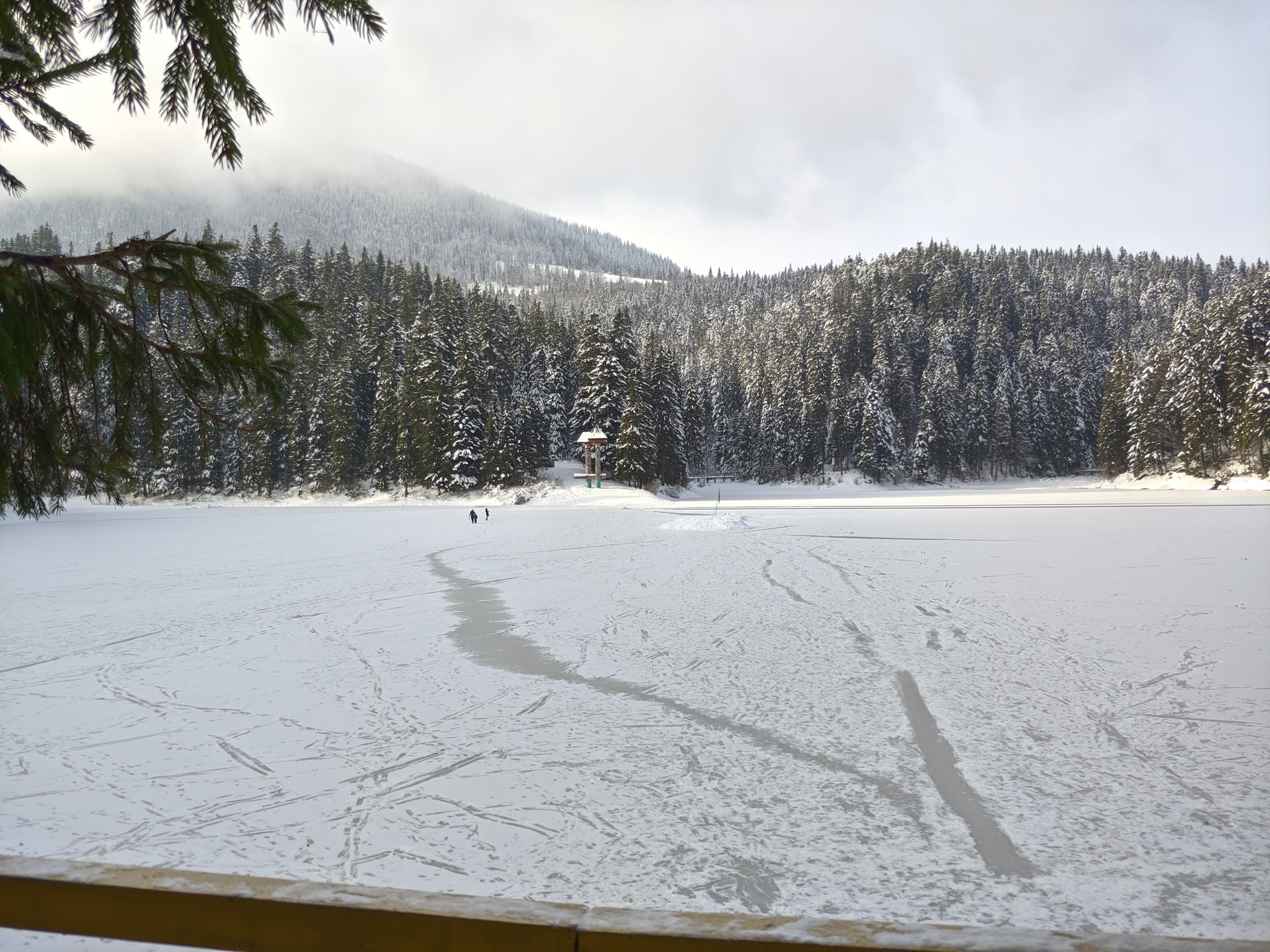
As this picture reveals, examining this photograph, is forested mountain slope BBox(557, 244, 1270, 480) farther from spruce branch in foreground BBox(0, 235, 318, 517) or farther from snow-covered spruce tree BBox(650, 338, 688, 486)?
spruce branch in foreground BBox(0, 235, 318, 517)

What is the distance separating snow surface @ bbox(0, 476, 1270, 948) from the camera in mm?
3809

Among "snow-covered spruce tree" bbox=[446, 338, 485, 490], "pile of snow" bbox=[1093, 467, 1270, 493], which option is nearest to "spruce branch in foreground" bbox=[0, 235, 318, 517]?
"snow-covered spruce tree" bbox=[446, 338, 485, 490]

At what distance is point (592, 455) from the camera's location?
4866 centimetres

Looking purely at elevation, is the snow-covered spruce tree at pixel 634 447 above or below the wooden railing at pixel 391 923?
above

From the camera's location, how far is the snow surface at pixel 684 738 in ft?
12.5

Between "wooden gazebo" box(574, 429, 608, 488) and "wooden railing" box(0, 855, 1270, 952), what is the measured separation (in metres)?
44.7

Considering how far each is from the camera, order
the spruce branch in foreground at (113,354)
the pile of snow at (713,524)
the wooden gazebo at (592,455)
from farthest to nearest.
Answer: the wooden gazebo at (592,455), the pile of snow at (713,524), the spruce branch in foreground at (113,354)

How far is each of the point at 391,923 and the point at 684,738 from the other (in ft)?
14.9

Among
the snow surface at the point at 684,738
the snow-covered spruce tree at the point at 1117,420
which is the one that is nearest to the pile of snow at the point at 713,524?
the snow surface at the point at 684,738

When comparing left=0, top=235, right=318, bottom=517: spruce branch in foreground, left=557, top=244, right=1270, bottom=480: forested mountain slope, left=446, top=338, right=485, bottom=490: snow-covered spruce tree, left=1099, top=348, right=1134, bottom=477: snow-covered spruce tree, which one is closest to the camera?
left=0, top=235, right=318, bottom=517: spruce branch in foreground

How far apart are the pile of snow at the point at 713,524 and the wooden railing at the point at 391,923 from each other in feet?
75.2

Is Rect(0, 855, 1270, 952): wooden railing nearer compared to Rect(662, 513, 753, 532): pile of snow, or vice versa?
Rect(0, 855, 1270, 952): wooden railing

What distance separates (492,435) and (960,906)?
158 ft

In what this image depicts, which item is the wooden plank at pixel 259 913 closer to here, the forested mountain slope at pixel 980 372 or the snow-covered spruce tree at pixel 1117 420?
the forested mountain slope at pixel 980 372
